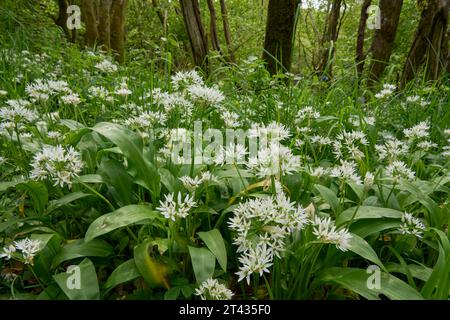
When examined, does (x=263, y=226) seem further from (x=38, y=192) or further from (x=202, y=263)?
(x=38, y=192)

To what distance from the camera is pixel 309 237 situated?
4.20 ft

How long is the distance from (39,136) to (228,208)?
120cm

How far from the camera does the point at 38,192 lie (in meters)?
1.42

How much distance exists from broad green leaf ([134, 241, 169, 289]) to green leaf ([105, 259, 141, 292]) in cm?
3

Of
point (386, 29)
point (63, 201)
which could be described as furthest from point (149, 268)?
point (386, 29)

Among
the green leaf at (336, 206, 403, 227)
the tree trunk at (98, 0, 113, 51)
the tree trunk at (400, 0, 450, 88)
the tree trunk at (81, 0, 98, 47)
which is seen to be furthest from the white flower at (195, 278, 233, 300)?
the tree trunk at (98, 0, 113, 51)

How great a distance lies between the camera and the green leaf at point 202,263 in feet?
3.78

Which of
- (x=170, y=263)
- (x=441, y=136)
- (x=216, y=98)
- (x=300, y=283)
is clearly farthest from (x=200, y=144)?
(x=441, y=136)

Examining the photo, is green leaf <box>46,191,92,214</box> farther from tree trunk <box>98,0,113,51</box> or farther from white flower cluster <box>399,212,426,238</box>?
tree trunk <box>98,0,113,51</box>

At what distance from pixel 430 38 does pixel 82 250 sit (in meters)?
4.88

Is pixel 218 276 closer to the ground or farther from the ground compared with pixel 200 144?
closer to the ground

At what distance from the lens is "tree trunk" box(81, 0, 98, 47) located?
785 cm
